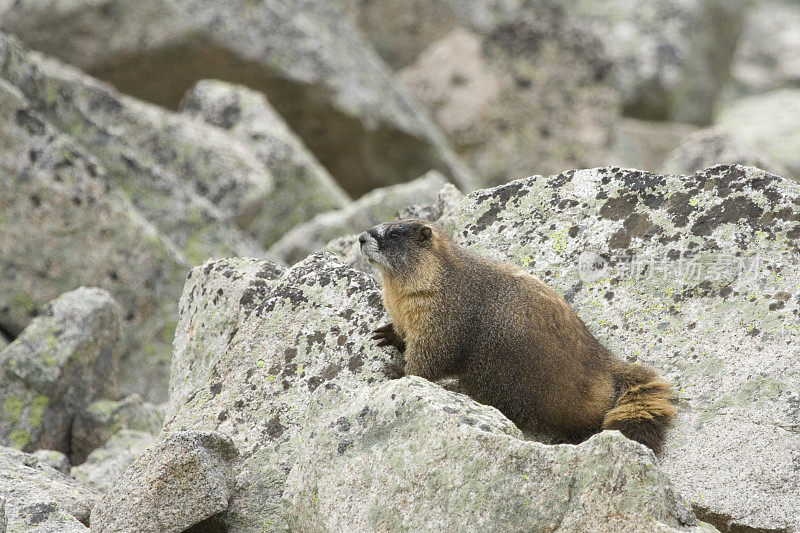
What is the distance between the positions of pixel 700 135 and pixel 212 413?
11856mm

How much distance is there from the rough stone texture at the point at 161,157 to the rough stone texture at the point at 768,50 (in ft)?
70.3

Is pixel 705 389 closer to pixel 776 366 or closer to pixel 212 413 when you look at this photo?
pixel 776 366

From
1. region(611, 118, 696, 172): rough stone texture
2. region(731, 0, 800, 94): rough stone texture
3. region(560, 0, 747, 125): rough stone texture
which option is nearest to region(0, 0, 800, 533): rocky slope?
region(611, 118, 696, 172): rough stone texture

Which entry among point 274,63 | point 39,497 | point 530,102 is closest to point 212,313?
point 39,497

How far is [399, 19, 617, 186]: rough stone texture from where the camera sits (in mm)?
18672

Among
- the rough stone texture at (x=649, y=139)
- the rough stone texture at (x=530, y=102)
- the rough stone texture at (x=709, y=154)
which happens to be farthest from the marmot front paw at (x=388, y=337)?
the rough stone texture at (x=649, y=139)

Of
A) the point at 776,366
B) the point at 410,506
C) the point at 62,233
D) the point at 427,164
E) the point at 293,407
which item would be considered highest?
the point at 62,233

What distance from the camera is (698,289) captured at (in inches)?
278

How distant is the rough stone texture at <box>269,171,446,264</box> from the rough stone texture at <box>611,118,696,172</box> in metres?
8.60

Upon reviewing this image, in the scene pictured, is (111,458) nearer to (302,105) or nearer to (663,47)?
(302,105)

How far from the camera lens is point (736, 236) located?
707 centimetres

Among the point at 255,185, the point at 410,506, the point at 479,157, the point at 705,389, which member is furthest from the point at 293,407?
the point at 479,157

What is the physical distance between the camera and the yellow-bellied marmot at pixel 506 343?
6.77 m

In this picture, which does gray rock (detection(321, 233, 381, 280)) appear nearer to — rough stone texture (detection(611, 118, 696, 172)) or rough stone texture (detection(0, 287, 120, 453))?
rough stone texture (detection(0, 287, 120, 453))
